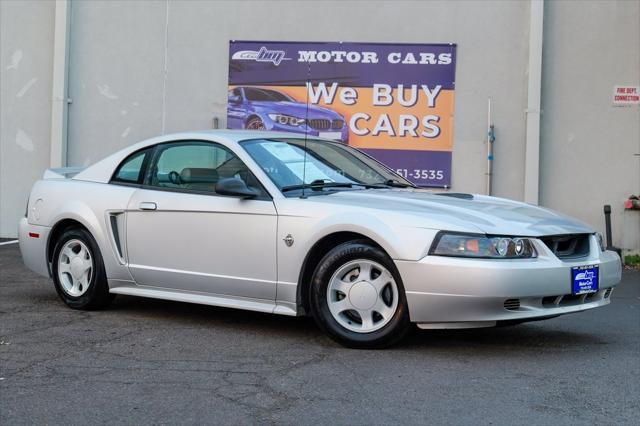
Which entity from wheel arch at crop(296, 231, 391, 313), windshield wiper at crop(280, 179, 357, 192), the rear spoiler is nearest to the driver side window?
windshield wiper at crop(280, 179, 357, 192)

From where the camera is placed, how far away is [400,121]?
1294cm

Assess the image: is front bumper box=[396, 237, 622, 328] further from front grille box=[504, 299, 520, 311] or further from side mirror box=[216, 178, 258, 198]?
side mirror box=[216, 178, 258, 198]

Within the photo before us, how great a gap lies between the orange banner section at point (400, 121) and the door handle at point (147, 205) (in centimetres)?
629

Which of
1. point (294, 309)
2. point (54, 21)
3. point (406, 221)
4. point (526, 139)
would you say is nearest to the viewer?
point (406, 221)

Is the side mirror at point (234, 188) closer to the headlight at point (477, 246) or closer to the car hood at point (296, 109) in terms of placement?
the headlight at point (477, 246)

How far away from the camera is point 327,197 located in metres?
6.33

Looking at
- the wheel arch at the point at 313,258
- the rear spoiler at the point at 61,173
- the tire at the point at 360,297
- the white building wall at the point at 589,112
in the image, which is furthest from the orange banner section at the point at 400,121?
the tire at the point at 360,297

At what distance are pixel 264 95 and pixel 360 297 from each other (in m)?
7.55

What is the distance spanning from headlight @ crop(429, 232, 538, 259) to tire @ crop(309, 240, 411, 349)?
333 millimetres

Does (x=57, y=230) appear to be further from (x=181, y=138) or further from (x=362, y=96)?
(x=362, y=96)

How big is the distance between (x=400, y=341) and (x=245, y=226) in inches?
50.4

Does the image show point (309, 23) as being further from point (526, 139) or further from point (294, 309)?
point (294, 309)

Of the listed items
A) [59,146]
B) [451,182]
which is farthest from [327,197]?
[59,146]

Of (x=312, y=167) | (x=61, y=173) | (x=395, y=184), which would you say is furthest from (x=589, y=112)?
(x=61, y=173)
